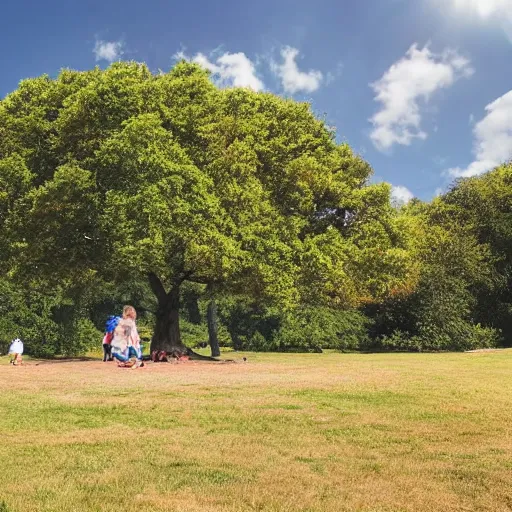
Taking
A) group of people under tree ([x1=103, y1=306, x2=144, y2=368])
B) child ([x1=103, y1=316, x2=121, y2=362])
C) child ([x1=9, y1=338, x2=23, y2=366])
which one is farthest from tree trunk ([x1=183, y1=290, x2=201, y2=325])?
group of people under tree ([x1=103, y1=306, x2=144, y2=368])

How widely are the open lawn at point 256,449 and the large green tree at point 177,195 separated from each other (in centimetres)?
992

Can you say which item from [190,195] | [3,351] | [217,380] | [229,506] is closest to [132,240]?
[190,195]

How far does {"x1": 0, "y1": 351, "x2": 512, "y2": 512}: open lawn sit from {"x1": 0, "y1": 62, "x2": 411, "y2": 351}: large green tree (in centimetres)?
992

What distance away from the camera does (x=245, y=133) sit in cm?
2728

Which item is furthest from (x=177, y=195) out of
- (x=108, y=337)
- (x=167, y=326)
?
(x=167, y=326)

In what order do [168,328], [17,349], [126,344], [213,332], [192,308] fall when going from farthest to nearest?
[192,308] → [213,332] → [168,328] → [17,349] → [126,344]

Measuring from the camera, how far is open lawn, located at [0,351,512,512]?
18.3ft

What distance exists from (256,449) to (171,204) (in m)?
15.9

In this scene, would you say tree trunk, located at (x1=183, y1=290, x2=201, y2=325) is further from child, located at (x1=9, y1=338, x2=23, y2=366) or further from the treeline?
child, located at (x1=9, y1=338, x2=23, y2=366)

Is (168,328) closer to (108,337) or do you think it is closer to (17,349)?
(108,337)

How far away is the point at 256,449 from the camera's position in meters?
7.52

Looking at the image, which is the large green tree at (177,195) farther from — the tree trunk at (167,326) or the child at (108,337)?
the child at (108,337)

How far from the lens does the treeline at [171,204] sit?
22.6m

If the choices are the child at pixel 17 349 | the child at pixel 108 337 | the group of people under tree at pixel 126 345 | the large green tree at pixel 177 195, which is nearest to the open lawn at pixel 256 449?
the group of people under tree at pixel 126 345
